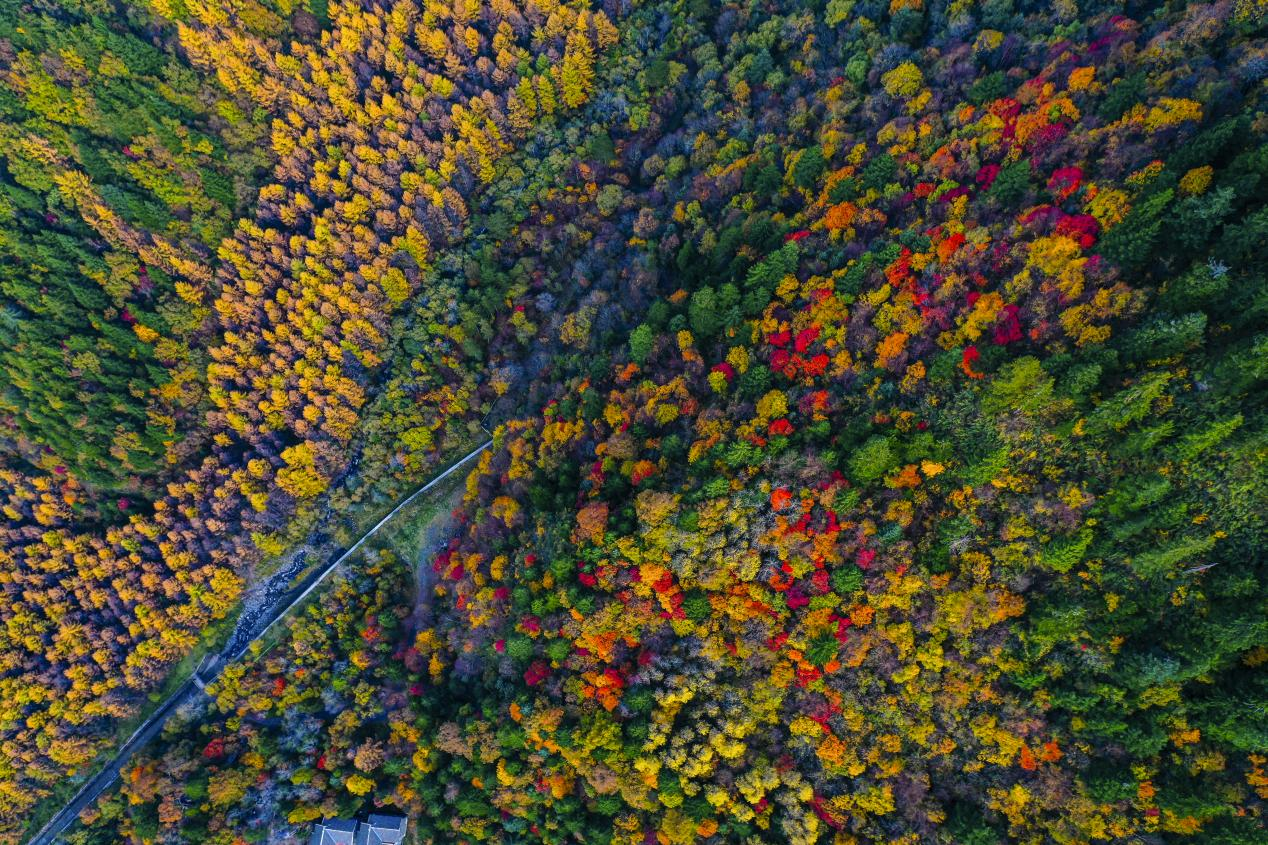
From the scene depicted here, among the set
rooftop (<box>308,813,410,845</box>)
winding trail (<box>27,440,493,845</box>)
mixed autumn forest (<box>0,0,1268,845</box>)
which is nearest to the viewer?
mixed autumn forest (<box>0,0,1268,845</box>)

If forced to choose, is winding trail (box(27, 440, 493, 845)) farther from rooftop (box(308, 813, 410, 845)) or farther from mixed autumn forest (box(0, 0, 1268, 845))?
rooftop (box(308, 813, 410, 845))

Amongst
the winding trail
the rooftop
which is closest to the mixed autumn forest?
the rooftop

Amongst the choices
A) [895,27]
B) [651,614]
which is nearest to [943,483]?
[651,614]

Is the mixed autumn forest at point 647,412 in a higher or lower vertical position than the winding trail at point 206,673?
higher

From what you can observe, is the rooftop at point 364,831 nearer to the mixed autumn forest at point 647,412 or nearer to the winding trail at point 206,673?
the mixed autumn forest at point 647,412

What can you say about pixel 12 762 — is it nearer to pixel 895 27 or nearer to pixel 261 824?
pixel 261 824

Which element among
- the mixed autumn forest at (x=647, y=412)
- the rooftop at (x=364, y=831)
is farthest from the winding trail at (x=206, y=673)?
the rooftop at (x=364, y=831)
